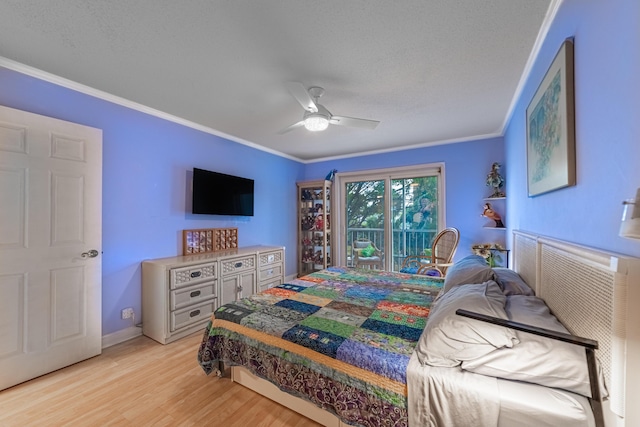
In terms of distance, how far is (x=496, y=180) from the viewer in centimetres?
334

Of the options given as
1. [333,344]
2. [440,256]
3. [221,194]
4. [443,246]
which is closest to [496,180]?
[443,246]

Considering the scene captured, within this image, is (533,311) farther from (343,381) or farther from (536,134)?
(536,134)

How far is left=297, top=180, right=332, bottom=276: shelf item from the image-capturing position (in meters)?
4.71

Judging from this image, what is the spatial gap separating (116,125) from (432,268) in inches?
157

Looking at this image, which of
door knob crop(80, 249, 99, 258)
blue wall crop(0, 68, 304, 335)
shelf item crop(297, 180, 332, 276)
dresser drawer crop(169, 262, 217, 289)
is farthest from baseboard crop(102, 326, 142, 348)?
shelf item crop(297, 180, 332, 276)

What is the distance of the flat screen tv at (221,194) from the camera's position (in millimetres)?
3182

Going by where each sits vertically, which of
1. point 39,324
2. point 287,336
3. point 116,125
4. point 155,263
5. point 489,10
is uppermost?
point 489,10

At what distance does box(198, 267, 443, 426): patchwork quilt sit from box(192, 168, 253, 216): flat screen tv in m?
1.68

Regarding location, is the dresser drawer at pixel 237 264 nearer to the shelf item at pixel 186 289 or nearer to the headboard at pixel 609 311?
the shelf item at pixel 186 289

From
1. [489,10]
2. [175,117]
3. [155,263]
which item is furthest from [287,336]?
[175,117]

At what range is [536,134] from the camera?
1738 millimetres

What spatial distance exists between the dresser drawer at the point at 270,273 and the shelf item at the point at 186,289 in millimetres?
246

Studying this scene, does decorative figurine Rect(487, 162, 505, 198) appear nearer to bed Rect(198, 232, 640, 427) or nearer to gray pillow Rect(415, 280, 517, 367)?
bed Rect(198, 232, 640, 427)

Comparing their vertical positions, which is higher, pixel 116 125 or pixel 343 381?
pixel 116 125
